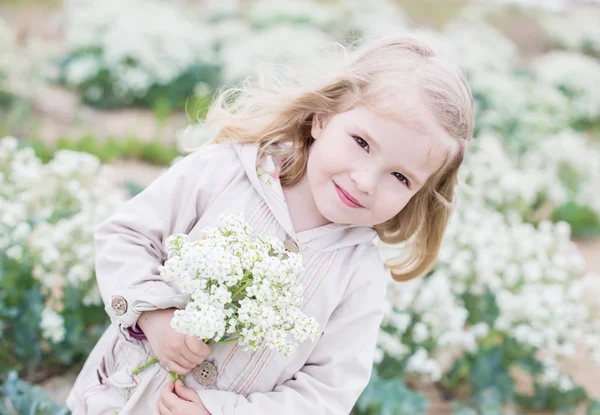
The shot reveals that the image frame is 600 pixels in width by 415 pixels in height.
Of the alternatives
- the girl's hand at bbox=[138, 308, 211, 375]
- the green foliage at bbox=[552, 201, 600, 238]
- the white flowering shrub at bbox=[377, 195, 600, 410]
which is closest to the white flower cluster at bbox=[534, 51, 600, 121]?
the green foliage at bbox=[552, 201, 600, 238]

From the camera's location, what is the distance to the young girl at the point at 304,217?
165cm

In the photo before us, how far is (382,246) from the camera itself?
2574mm

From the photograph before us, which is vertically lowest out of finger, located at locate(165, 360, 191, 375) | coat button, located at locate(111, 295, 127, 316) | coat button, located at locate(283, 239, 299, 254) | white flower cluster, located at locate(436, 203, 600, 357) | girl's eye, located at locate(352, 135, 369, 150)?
white flower cluster, located at locate(436, 203, 600, 357)

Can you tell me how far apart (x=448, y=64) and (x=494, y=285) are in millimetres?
1913

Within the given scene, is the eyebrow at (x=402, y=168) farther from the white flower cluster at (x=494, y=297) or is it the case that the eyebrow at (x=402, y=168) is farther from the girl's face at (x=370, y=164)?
the white flower cluster at (x=494, y=297)

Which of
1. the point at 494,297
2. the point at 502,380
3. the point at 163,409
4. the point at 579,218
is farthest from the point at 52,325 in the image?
the point at 579,218

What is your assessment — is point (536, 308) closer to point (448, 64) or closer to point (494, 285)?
point (494, 285)

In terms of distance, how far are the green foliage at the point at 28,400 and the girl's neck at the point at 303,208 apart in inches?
40.9

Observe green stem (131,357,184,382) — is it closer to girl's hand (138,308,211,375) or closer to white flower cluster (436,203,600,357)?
girl's hand (138,308,211,375)

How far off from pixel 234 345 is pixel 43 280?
49.8 inches

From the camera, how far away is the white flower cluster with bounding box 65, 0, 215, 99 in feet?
20.3

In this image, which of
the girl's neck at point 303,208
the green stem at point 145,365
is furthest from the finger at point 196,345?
the girl's neck at point 303,208

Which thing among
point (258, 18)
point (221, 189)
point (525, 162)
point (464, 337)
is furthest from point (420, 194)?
point (258, 18)

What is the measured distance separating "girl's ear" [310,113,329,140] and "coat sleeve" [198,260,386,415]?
1.47ft
